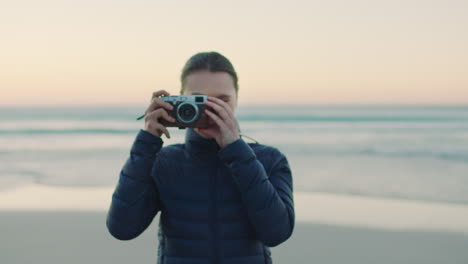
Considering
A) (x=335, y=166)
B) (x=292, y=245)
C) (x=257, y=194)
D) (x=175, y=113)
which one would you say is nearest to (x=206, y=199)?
(x=257, y=194)

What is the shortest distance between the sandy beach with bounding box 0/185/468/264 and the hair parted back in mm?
2640

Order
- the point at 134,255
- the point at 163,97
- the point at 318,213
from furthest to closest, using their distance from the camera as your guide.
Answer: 1. the point at 318,213
2. the point at 134,255
3. the point at 163,97

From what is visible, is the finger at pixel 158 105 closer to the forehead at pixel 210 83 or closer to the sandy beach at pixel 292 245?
the forehead at pixel 210 83

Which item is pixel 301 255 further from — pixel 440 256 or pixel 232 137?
pixel 232 137

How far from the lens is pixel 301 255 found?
3969 millimetres

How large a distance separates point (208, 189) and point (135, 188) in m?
0.21

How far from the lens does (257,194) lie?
135 cm

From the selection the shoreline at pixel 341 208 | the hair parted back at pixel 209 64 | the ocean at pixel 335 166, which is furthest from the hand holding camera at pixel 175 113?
the ocean at pixel 335 166

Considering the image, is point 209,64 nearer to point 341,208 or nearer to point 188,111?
point 188,111

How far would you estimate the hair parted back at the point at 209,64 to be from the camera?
1498mm

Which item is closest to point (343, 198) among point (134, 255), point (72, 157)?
point (134, 255)

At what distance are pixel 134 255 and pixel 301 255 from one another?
1.37m

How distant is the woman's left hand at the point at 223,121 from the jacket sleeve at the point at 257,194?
25 millimetres

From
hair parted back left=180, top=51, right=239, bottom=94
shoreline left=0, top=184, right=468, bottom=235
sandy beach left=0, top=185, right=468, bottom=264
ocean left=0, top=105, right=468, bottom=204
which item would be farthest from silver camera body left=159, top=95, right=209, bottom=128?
ocean left=0, top=105, right=468, bottom=204
